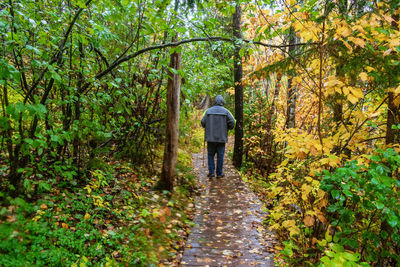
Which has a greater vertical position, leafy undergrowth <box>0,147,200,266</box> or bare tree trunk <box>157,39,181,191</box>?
bare tree trunk <box>157,39,181,191</box>

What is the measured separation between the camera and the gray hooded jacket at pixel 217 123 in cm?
785

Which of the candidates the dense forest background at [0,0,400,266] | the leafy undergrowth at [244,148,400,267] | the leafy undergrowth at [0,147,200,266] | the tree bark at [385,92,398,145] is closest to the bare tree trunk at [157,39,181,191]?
the dense forest background at [0,0,400,266]

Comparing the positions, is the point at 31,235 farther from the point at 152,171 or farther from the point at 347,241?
the point at 152,171

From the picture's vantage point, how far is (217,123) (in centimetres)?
793

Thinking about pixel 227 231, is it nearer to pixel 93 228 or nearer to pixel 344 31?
pixel 93 228

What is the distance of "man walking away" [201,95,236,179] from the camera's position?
25.8 ft

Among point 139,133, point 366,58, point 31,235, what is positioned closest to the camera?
point 31,235

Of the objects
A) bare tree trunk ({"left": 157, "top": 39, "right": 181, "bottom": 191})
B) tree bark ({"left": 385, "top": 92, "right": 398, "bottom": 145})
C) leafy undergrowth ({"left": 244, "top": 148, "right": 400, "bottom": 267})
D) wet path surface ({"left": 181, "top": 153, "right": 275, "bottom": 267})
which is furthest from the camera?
bare tree trunk ({"left": 157, "top": 39, "right": 181, "bottom": 191})

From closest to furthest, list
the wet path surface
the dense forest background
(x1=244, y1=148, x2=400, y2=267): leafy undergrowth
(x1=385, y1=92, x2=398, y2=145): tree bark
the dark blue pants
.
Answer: (x1=244, y1=148, x2=400, y2=267): leafy undergrowth < the dense forest background < (x1=385, y1=92, x2=398, y2=145): tree bark < the wet path surface < the dark blue pants

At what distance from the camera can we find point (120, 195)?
4672 millimetres

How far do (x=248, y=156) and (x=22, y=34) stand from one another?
8954mm

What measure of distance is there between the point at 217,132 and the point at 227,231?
12.3ft

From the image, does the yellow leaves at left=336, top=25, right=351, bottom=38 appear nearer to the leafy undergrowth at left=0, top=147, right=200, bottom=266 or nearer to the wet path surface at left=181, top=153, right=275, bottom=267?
the wet path surface at left=181, top=153, right=275, bottom=267

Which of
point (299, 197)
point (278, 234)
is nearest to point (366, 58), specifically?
point (299, 197)
